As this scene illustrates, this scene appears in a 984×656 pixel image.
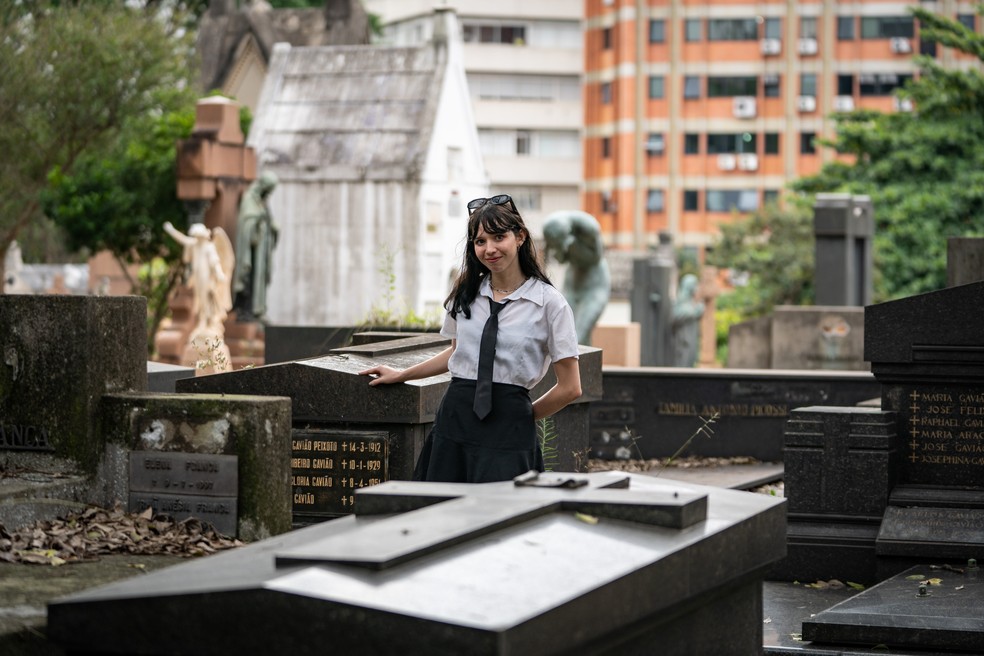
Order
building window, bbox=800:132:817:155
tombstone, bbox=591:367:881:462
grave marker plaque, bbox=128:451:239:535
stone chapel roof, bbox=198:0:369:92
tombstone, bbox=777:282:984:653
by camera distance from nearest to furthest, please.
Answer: grave marker plaque, bbox=128:451:239:535 → tombstone, bbox=777:282:984:653 → tombstone, bbox=591:367:881:462 → stone chapel roof, bbox=198:0:369:92 → building window, bbox=800:132:817:155

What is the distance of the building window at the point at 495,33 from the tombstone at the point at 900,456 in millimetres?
71481

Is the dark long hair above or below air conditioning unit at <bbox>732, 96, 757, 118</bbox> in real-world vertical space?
below

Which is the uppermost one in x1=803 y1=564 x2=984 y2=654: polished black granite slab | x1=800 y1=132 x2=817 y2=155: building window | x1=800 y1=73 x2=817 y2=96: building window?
x1=800 y1=73 x2=817 y2=96: building window

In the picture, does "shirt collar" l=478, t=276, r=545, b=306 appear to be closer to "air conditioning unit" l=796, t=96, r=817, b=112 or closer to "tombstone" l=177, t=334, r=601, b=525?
"tombstone" l=177, t=334, r=601, b=525

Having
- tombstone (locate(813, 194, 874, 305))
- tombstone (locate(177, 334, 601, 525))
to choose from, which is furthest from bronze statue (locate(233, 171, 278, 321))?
tombstone (locate(177, 334, 601, 525))

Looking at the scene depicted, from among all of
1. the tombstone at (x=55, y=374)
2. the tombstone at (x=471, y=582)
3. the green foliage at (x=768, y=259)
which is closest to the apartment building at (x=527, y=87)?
the green foliage at (x=768, y=259)

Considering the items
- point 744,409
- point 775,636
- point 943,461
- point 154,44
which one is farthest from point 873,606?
point 154,44

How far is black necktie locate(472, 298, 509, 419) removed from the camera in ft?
19.8

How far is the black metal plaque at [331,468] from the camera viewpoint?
8.23 meters

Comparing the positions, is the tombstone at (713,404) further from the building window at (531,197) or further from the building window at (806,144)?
the building window at (531,197)

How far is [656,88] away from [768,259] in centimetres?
2989

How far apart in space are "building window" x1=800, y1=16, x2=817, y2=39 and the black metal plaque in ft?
215

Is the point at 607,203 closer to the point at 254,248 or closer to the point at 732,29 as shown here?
the point at 732,29

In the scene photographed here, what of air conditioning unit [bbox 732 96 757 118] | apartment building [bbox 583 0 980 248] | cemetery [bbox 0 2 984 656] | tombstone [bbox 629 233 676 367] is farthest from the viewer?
air conditioning unit [bbox 732 96 757 118]
